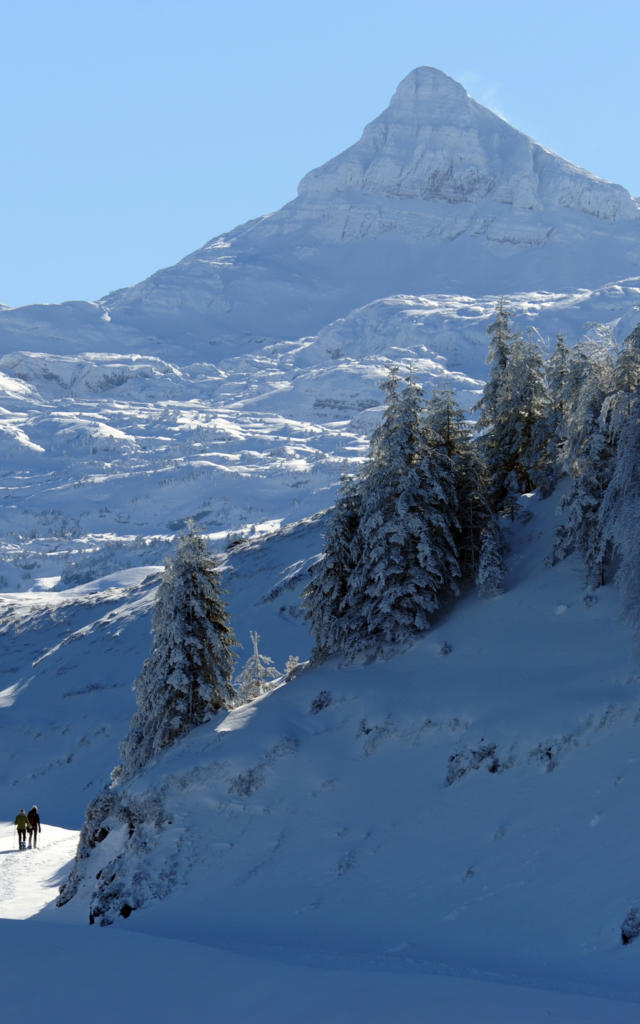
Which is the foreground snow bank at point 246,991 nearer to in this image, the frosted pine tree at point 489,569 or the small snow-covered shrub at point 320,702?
the small snow-covered shrub at point 320,702

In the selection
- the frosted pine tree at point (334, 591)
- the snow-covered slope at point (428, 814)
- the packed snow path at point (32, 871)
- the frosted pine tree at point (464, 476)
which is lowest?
the packed snow path at point (32, 871)

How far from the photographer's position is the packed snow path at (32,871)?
90.9 ft

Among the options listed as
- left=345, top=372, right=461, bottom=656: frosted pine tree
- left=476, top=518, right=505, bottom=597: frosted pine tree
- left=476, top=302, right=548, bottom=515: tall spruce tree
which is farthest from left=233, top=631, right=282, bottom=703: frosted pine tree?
left=476, top=302, right=548, bottom=515: tall spruce tree

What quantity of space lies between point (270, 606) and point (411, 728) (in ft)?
116

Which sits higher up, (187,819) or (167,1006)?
(167,1006)

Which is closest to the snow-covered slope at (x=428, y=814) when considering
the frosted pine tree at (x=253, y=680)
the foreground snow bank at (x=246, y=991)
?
the foreground snow bank at (x=246, y=991)

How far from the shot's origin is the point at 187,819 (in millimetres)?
26016

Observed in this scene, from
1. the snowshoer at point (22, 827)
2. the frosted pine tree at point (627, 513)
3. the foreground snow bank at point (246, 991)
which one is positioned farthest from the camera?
the snowshoer at point (22, 827)

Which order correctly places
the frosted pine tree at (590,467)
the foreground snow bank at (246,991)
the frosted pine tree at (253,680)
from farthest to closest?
the frosted pine tree at (253,680) < the frosted pine tree at (590,467) < the foreground snow bank at (246,991)

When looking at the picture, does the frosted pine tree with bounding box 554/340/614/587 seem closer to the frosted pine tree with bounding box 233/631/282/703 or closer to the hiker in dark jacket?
the frosted pine tree with bounding box 233/631/282/703

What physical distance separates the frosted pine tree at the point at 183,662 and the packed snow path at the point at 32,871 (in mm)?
3889

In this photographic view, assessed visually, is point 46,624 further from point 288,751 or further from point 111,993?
point 111,993

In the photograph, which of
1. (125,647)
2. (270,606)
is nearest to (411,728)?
(270,606)

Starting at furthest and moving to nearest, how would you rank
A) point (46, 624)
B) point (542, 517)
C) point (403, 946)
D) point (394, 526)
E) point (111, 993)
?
point (46, 624) → point (542, 517) → point (394, 526) → point (403, 946) → point (111, 993)
